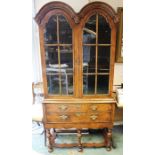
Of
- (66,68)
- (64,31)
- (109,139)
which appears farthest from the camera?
(109,139)

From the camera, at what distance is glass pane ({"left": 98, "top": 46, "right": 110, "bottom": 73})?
6.94ft

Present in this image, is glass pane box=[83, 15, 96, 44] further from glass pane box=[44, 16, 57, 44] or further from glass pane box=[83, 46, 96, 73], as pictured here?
glass pane box=[44, 16, 57, 44]

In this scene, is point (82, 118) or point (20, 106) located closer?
point (20, 106)

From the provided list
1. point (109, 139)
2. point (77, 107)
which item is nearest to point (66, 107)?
point (77, 107)

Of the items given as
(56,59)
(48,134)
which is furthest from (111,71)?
A: (48,134)

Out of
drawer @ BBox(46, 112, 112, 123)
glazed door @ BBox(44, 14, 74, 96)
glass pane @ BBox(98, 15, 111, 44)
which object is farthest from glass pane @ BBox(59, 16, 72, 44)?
drawer @ BBox(46, 112, 112, 123)

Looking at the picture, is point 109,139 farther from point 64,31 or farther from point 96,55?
point 64,31

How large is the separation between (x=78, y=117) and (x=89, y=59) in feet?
2.17

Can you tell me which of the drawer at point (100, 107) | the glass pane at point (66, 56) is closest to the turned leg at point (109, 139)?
the drawer at point (100, 107)

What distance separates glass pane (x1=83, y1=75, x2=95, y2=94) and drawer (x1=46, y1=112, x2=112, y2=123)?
0.25 meters

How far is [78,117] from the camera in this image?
7.30 feet
